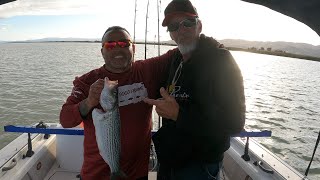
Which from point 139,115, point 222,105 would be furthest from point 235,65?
point 139,115

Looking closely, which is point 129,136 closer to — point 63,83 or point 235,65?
point 235,65

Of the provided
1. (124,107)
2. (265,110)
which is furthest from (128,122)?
(265,110)

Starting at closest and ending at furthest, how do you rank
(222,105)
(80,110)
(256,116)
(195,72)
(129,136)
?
1. (222,105)
2. (195,72)
3. (80,110)
4. (129,136)
5. (256,116)

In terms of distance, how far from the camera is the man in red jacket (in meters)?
3.39

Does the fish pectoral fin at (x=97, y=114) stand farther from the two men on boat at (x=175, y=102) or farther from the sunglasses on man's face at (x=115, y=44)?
the sunglasses on man's face at (x=115, y=44)

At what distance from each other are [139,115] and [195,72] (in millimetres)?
914

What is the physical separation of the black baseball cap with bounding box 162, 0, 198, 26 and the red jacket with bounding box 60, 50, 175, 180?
2.52ft

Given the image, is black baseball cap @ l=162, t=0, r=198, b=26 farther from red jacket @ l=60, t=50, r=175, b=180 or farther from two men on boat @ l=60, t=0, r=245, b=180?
red jacket @ l=60, t=50, r=175, b=180

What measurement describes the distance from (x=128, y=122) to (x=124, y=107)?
0.17m

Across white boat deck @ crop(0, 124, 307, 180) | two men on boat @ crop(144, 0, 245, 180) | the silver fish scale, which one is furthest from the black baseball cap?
white boat deck @ crop(0, 124, 307, 180)

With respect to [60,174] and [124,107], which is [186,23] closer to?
[124,107]

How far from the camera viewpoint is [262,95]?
896 inches

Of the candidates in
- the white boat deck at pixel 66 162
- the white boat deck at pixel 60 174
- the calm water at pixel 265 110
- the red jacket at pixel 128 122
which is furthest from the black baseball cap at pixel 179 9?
the calm water at pixel 265 110

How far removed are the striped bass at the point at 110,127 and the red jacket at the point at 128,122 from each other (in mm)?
313
